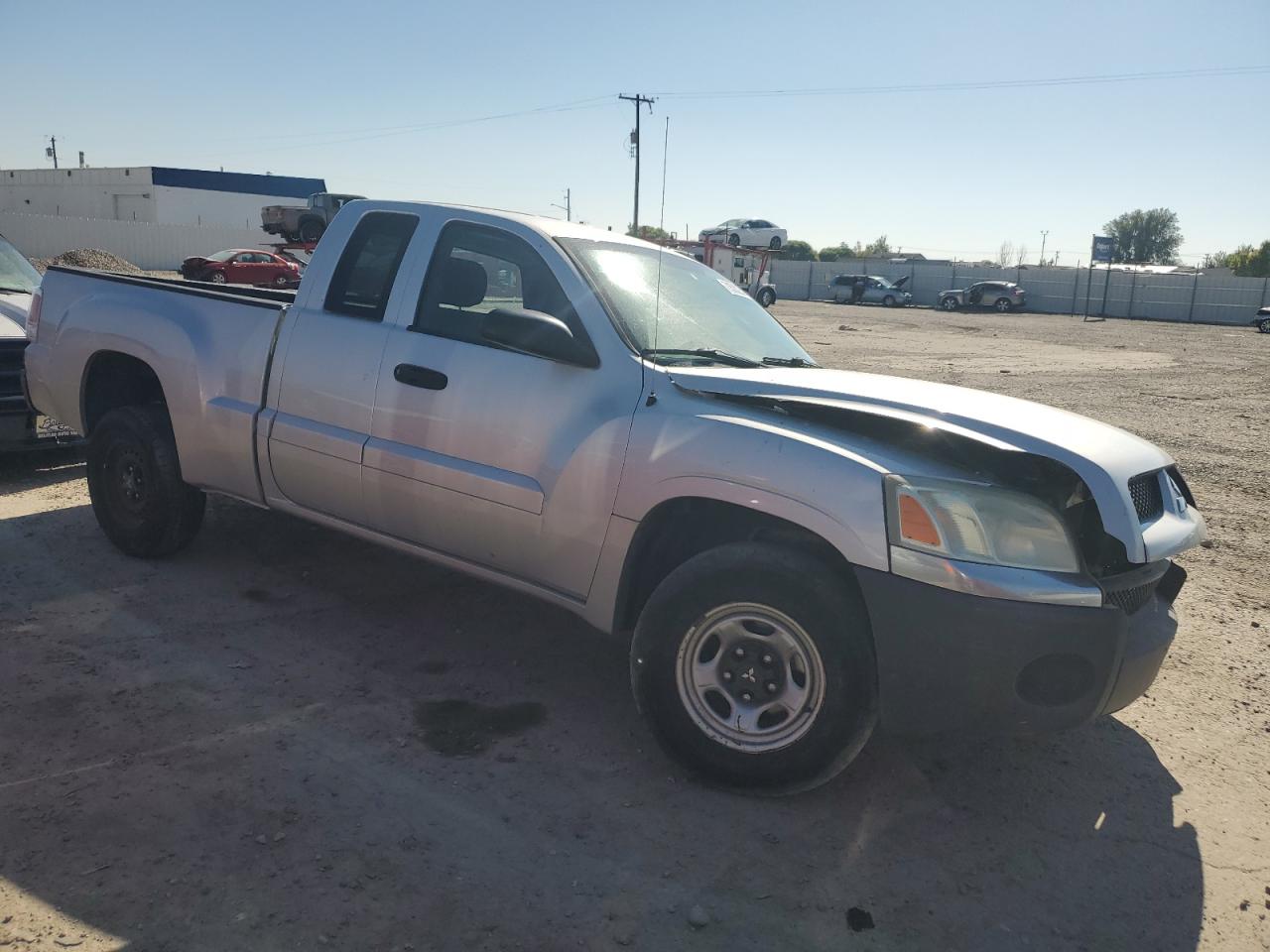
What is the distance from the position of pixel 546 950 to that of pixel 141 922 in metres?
1.04

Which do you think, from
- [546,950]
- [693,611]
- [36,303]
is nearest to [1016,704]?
[693,611]

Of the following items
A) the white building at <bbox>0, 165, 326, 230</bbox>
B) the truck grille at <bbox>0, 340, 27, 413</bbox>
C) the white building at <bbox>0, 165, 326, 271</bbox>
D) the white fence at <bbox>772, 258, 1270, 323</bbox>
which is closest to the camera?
the truck grille at <bbox>0, 340, 27, 413</bbox>

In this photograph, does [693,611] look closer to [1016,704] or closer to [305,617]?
[1016,704]

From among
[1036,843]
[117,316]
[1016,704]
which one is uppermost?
[117,316]

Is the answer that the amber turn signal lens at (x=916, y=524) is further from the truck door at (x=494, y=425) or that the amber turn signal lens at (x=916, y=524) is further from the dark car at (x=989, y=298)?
the dark car at (x=989, y=298)

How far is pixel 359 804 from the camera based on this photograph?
3.12 meters

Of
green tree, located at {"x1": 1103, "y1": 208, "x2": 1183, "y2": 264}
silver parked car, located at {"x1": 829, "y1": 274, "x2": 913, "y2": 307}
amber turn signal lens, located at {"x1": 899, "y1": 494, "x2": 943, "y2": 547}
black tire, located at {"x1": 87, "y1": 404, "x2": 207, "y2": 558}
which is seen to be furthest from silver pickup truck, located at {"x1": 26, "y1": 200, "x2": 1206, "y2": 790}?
green tree, located at {"x1": 1103, "y1": 208, "x2": 1183, "y2": 264}

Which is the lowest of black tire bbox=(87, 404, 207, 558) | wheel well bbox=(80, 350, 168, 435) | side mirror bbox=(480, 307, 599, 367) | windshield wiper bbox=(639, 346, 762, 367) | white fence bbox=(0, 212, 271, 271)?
black tire bbox=(87, 404, 207, 558)

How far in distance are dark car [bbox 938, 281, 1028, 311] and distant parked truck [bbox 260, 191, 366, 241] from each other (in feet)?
115

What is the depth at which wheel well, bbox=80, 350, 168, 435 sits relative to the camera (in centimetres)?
536

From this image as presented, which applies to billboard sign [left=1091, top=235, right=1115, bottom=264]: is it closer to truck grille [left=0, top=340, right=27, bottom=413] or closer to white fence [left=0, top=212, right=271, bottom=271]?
white fence [left=0, top=212, right=271, bottom=271]

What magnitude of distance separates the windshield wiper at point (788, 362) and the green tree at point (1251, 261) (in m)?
65.8

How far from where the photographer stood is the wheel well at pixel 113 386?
5355 millimetres

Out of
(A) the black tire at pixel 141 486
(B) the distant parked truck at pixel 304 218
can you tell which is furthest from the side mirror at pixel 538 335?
(B) the distant parked truck at pixel 304 218
